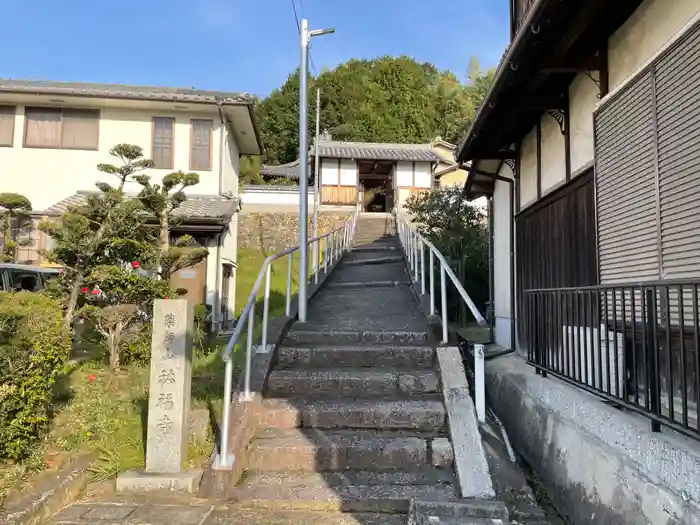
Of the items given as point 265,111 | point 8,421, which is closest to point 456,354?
point 8,421

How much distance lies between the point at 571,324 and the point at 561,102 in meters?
3.12

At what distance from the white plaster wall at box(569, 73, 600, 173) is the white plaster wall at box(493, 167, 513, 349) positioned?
304 centimetres

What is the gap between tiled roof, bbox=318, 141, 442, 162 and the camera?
3061 cm

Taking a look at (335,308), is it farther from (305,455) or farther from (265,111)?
(265,111)

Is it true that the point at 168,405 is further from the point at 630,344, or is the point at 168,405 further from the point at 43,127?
the point at 43,127

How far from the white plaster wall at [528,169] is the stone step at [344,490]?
4655 mm

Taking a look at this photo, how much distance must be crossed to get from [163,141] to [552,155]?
38.9 feet

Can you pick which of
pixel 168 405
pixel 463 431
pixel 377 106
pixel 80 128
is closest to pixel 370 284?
pixel 463 431

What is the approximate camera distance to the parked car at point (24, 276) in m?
10.3

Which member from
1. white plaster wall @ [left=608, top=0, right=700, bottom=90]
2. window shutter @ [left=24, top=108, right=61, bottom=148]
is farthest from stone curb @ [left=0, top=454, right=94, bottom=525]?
window shutter @ [left=24, top=108, right=61, bottom=148]

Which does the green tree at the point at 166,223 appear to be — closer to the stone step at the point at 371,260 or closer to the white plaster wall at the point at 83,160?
the white plaster wall at the point at 83,160

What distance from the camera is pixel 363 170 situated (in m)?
33.3

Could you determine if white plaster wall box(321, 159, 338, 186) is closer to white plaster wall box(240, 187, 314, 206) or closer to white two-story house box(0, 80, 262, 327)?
white plaster wall box(240, 187, 314, 206)

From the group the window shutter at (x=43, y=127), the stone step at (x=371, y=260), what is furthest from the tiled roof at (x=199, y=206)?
the stone step at (x=371, y=260)
